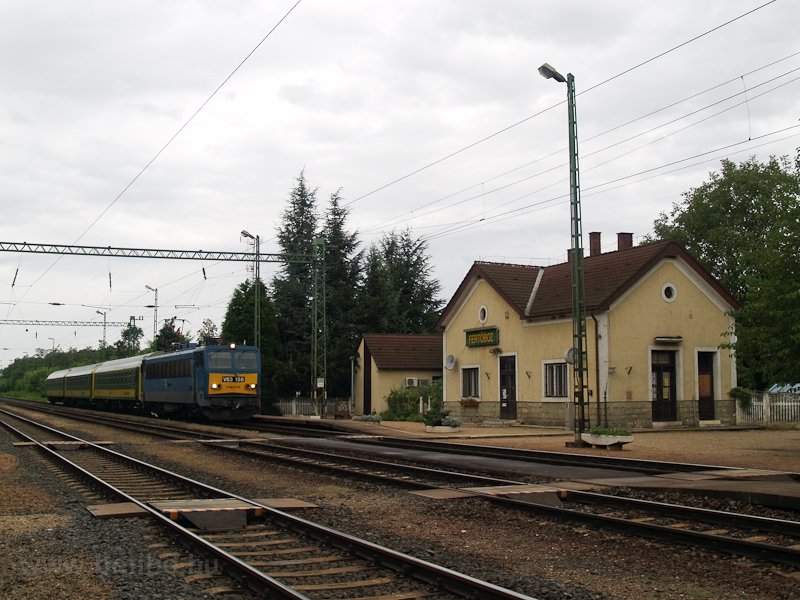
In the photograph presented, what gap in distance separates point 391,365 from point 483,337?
28.9 feet

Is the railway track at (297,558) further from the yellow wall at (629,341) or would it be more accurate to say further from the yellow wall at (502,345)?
the yellow wall at (502,345)

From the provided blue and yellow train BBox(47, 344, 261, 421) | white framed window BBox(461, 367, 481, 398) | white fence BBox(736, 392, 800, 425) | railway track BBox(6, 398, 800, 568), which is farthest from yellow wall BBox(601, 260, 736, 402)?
blue and yellow train BBox(47, 344, 261, 421)

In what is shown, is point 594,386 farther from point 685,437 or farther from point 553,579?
point 553,579

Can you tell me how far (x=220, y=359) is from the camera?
111 feet

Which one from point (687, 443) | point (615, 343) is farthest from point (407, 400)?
point (687, 443)

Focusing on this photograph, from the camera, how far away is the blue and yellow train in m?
33.8

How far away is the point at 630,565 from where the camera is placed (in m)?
7.94

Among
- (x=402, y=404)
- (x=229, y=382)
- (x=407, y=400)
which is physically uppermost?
(x=229, y=382)

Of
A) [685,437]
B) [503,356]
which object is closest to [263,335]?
[503,356]

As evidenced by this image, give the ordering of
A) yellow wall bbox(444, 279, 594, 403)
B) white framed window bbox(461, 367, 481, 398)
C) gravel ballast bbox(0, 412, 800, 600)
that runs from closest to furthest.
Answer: gravel ballast bbox(0, 412, 800, 600), yellow wall bbox(444, 279, 594, 403), white framed window bbox(461, 367, 481, 398)

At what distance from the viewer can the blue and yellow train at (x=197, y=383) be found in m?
33.8

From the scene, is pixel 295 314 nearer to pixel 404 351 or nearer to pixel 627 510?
pixel 404 351

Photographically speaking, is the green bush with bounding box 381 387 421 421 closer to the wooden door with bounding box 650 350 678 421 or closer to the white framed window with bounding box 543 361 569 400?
the white framed window with bounding box 543 361 569 400

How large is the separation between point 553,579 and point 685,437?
68.2 ft
